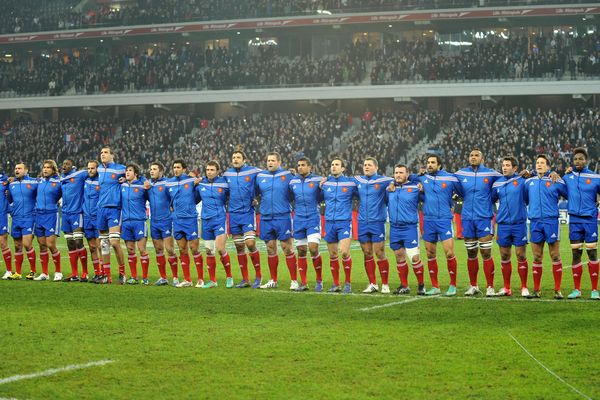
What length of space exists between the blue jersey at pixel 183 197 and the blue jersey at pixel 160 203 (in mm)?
133

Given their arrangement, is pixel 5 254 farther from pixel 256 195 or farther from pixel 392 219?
pixel 392 219

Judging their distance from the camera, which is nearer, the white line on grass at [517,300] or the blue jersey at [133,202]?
the white line on grass at [517,300]

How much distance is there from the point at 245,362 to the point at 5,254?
10771mm

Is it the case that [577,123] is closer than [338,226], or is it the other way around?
[338,226]

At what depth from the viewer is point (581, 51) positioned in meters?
47.8

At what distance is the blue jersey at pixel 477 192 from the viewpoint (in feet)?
49.5

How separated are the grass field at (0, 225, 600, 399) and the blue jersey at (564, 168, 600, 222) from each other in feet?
4.62

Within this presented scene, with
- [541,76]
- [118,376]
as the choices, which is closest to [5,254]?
[118,376]

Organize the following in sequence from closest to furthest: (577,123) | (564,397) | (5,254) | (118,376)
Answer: (564,397) < (118,376) < (5,254) < (577,123)

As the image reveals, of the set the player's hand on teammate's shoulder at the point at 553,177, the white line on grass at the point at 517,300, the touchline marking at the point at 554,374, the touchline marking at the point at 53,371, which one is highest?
the player's hand on teammate's shoulder at the point at 553,177

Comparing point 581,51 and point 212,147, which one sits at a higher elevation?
point 581,51

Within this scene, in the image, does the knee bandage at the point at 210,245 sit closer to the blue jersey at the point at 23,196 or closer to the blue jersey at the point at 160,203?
the blue jersey at the point at 160,203

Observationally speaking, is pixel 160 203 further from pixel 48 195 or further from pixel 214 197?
pixel 48 195

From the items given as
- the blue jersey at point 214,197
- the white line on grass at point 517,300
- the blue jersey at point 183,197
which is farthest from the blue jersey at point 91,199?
the white line on grass at point 517,300
